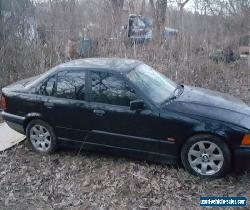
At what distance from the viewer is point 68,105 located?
5.18 m

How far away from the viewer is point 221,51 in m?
11.7

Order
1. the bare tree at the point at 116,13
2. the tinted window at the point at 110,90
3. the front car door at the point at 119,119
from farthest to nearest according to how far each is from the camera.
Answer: the bare tree at the point at 116,13, the tinted window at the point at 110,90, the front car door at the point at 119,119

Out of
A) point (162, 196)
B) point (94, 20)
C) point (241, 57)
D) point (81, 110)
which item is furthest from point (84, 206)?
point (241, 57)

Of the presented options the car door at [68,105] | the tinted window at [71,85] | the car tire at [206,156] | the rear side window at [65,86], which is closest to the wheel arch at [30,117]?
the car door at [68,105]

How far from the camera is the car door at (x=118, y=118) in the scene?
4.71 meters

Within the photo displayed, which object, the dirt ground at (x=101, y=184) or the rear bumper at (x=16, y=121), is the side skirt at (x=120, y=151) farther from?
the rear bumper at (x=16, y=121)

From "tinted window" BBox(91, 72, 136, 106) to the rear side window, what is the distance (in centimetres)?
23

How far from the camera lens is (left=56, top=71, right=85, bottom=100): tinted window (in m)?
5.13

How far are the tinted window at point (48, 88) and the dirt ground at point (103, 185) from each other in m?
1.13

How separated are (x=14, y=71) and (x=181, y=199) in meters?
7.44

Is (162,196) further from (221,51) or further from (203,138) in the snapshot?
(221,51)

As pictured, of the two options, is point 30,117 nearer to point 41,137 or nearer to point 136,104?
point 41,137

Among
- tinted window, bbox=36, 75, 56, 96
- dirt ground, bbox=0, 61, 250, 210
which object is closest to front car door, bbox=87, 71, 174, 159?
dirt ground, bbox=0, 61, 250, 210

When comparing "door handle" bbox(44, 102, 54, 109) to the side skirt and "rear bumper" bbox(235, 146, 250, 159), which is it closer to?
the side skirt
